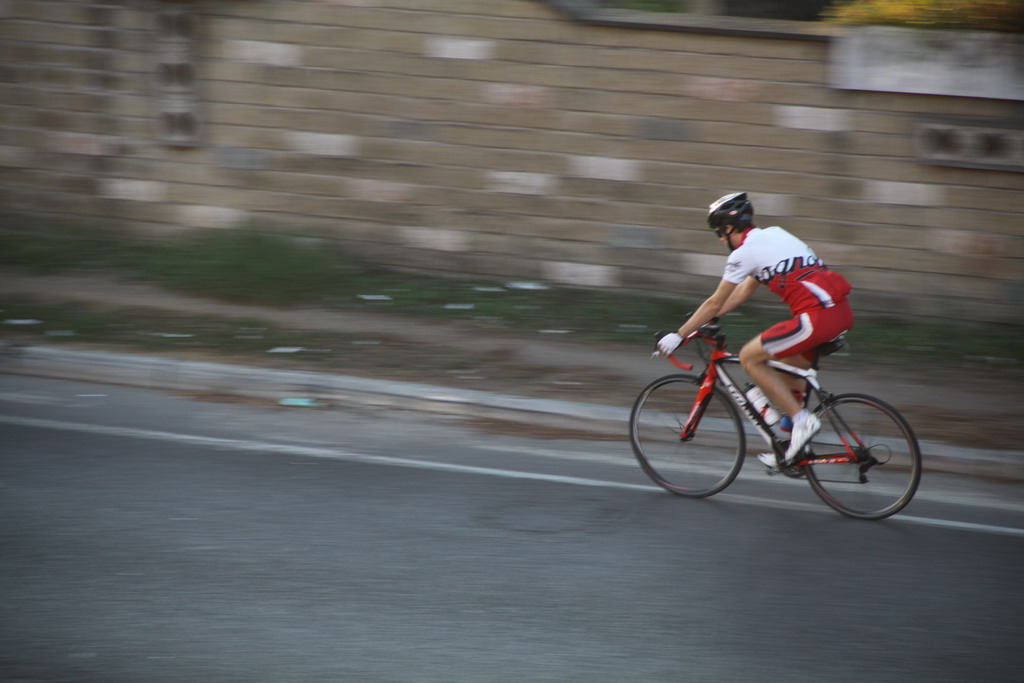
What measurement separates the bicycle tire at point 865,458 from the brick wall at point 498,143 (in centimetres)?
455

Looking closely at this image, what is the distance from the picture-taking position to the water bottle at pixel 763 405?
19.6ft

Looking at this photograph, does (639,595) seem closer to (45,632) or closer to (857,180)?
(45,632)

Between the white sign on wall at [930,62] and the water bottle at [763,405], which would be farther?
the white sign on wall at [930,62]

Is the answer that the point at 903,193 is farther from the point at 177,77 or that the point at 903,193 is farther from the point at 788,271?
the point at 177,77

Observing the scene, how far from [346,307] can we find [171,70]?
3.37 m

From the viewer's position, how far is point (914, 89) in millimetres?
9633

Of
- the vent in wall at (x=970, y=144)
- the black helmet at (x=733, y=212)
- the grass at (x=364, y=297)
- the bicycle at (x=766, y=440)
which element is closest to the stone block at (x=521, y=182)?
the grass at (x=364, y=297)

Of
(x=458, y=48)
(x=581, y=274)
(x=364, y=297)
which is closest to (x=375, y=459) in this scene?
(x=364, y=297)

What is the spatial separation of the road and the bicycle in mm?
155

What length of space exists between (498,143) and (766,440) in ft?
17.8

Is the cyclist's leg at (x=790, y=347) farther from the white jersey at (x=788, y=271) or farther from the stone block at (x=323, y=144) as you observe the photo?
the stone block at (x=323, y=144)

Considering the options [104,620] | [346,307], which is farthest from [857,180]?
[104,620]

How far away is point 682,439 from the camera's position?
20.8 feet

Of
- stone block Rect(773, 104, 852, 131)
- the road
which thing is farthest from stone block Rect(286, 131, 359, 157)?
the road
